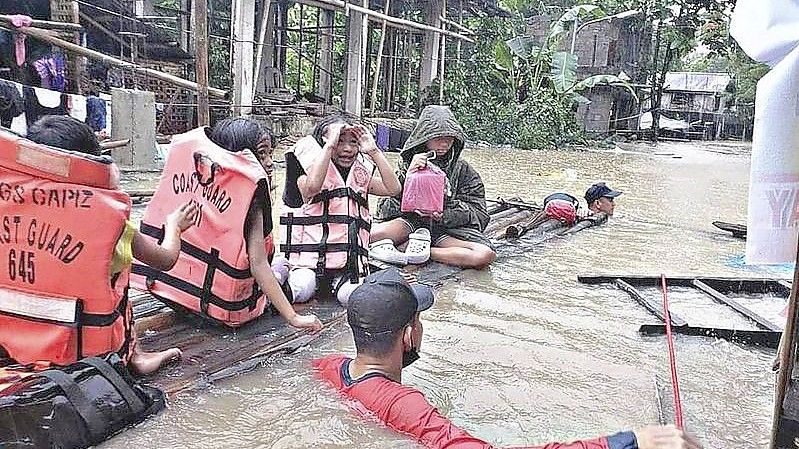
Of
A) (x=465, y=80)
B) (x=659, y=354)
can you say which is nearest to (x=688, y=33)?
(x=465, y=80)

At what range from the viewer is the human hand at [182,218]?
3350 millimetres

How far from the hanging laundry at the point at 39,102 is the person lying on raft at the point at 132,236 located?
16.6 ft

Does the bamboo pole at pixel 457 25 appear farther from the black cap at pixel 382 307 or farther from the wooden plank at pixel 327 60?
the black cap at pixel 382 307

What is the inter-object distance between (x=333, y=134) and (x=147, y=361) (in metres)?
1.70

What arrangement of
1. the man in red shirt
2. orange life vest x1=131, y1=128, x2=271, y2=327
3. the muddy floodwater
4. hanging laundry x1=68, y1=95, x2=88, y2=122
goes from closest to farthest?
the man in red shirt < the muddy floodwater < orange life vest x1=131, y1=128, x2=271, y2=327 < hanging laundry x1=68, y1=95, x2=88, y2=122

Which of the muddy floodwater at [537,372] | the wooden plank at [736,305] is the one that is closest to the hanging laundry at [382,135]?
the muddy floodwater at [537,372]

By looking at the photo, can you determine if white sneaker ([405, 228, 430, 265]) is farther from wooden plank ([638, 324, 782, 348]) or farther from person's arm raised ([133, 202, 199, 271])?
person's arm raised ([133, 202, 199, 271])

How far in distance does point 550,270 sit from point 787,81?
165 inches

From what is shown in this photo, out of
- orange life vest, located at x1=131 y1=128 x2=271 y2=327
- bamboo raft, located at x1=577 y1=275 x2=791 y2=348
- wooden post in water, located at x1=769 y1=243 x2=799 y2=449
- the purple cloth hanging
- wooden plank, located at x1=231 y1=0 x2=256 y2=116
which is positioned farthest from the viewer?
the purple cloth hanging

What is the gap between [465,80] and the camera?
20.6 metres

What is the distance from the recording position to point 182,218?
3391mm

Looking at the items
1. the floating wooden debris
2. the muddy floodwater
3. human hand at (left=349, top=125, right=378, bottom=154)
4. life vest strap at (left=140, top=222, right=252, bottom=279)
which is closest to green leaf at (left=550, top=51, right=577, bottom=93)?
the floating wooden debris

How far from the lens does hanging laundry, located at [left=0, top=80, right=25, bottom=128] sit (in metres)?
7.42

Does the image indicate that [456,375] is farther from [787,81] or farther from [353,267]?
[787,81]
